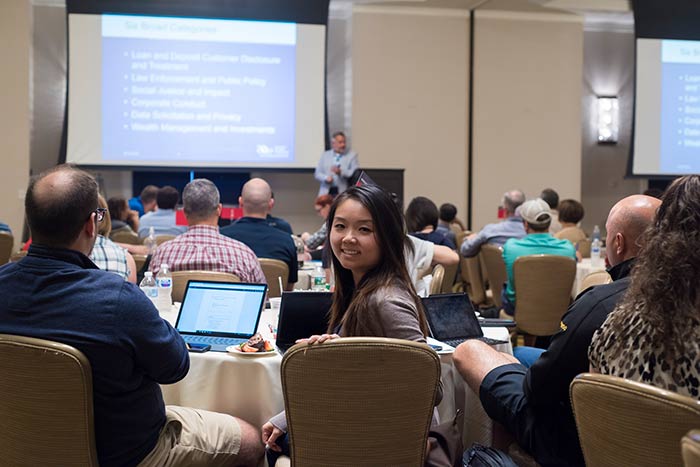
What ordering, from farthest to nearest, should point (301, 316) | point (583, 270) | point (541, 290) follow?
point (583, 270)
point (541, 290)
point (301, 316)

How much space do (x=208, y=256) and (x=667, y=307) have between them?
8.50 ft

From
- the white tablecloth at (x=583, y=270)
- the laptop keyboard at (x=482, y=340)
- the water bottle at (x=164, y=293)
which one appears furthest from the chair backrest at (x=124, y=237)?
the laptop keyboard at (x=482, y=340)

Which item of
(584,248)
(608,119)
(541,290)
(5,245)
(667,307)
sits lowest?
(541,290)

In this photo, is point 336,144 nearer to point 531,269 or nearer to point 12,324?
point 531,269

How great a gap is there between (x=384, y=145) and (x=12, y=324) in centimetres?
866

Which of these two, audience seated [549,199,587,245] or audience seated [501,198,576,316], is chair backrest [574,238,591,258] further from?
audience seated [501,198,576,316]

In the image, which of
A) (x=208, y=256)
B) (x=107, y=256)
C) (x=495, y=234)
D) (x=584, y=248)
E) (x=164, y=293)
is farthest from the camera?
(x=584, y=248)

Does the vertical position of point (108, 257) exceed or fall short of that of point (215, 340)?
it exceeds it

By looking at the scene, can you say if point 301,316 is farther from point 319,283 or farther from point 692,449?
point 692,449

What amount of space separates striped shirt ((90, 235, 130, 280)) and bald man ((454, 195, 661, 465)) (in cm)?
195

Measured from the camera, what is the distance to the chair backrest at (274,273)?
424 cm

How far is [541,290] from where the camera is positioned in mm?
5305

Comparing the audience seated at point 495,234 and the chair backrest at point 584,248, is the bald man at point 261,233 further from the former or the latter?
the chair backrest at point 584,248

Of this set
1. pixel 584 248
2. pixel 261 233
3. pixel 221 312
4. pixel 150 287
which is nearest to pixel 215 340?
pixel 221 312
